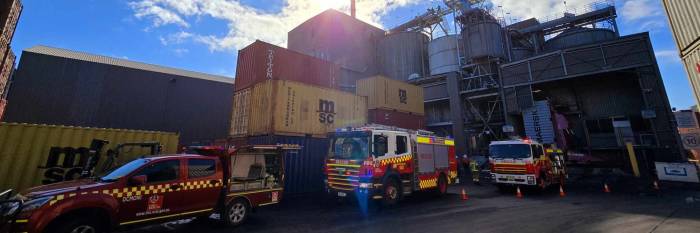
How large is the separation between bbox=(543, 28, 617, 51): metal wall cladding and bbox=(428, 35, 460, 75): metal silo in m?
9.96

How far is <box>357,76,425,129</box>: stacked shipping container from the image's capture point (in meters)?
16.4

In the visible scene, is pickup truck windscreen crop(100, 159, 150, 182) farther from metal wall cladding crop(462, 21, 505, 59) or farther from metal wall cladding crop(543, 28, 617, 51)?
metal wall cladding crop(543, 28, 617, 51)

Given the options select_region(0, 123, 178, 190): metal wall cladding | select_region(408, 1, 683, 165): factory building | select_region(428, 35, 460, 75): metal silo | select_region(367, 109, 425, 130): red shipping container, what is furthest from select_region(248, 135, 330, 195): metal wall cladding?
select_region(428, 35, 460, 75): metal silo

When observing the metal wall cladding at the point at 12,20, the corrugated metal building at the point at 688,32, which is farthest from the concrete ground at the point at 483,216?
the metal wall cladding at the point at 12,20

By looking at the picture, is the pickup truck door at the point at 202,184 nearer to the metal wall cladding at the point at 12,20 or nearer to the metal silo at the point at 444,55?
the metal wall cladding at the point at 12,20

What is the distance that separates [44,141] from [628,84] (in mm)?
35333

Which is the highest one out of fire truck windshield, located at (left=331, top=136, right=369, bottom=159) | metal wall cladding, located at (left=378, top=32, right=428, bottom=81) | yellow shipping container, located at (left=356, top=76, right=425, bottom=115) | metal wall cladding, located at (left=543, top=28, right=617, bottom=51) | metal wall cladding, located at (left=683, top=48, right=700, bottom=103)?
metal wall cladding, located at (left=378, top=32, right=428, bottom=81)

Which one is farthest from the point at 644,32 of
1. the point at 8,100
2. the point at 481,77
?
the point at 8,100

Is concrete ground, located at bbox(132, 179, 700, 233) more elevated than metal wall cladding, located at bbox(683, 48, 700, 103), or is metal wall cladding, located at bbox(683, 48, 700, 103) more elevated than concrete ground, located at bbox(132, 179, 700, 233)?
metal wall cladding, located at bbox(683, 48, 700, 103)

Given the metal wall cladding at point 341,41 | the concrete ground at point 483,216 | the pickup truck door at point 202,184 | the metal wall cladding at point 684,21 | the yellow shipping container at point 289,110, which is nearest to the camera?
the pickup truck door at point 202,184

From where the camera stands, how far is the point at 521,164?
1263cm

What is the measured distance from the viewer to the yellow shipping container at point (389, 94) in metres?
16.5

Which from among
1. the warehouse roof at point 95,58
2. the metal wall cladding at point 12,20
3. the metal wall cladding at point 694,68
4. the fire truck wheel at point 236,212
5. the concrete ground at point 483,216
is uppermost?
the warehouse roof at point 95,58

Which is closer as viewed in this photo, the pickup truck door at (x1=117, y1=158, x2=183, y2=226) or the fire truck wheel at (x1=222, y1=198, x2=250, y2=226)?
the pickup truck door at (x1=117, y1=158, x2=183, y2=226)
